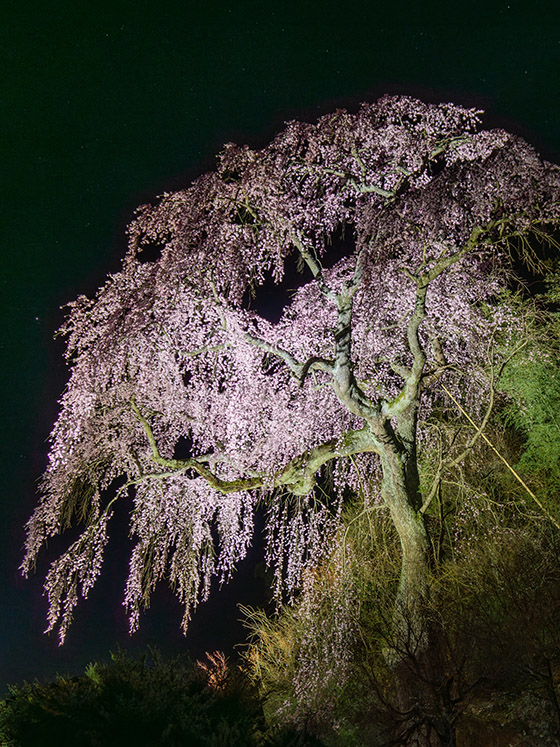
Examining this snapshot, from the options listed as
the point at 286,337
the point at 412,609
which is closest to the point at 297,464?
the point at 286,337

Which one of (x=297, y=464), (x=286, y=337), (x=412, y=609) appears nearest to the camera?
(x=412, y=609)

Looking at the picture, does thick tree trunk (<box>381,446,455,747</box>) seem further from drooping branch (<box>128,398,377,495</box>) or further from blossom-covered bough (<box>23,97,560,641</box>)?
drooping branch (<box>128,398,377,495</box>)

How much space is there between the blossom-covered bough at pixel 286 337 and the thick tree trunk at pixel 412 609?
4 cm

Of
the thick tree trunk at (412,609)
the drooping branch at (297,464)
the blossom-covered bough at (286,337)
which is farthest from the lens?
the drooping branch at (297,464)

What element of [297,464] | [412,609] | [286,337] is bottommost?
[412,609]

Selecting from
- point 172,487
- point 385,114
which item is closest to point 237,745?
point 172,487

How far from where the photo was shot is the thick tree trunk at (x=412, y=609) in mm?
4742

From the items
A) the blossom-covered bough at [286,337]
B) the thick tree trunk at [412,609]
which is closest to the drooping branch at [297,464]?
the blossom-covered bough at [286,337]

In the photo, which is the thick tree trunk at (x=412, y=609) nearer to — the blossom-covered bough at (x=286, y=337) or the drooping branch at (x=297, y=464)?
the blossom-covered bough at (x=286, y=337)

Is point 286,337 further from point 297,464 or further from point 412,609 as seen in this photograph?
point 412,609

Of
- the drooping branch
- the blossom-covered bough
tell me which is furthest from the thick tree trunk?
the drooping branch

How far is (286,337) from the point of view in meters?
7.43

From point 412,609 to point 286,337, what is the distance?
11.6 feet

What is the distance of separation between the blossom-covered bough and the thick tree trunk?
1.5 inches
